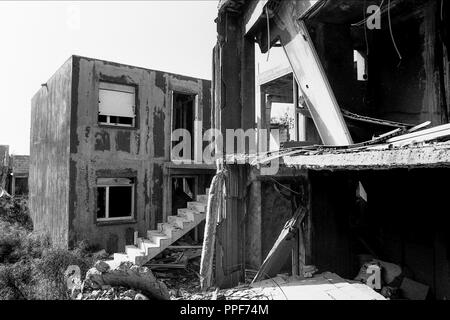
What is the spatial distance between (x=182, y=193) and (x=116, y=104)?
18.6 feet

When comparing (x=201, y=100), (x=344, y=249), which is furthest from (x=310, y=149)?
(x=201, y=100)

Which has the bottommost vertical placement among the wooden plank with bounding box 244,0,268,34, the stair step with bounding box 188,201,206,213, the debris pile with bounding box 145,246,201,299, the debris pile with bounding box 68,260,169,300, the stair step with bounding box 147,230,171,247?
the debris pile with bounding box 145,246,201,299

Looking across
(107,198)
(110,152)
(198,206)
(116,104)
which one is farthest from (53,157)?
(198,206)

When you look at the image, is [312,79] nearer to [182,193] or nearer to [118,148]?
[118,148]

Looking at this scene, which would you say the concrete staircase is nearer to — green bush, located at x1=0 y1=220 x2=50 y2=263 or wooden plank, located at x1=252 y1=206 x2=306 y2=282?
green bush, located at x1=0 y1=220 x2=50 y2=263

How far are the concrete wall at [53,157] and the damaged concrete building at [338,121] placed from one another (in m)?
7.90

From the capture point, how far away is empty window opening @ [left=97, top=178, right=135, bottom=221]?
10.9m

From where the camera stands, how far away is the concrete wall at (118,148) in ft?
34.2

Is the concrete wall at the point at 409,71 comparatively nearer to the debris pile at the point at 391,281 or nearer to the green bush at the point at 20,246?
the debris pile at the point at 391,281

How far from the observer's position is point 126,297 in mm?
4117

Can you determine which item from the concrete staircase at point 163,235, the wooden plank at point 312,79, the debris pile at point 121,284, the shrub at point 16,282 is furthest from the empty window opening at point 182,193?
the wooden plank at point 312,79

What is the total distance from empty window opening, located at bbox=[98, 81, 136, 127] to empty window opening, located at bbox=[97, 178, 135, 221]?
7.68 ft

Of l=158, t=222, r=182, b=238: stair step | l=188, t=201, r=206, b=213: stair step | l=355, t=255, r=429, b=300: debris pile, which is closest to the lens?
l=355, t=255, r=429, b=300: debris pile

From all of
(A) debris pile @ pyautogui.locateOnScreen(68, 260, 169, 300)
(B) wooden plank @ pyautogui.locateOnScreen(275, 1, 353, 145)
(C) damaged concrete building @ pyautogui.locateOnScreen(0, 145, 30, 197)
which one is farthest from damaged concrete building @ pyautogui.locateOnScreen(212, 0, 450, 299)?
(C) damaged concrete building @ pyautogui.locateOnScreen(0, 145, 30, 197)
